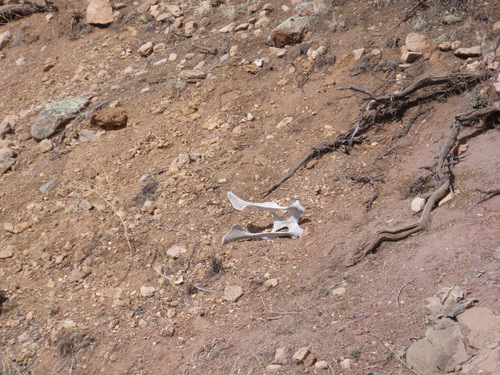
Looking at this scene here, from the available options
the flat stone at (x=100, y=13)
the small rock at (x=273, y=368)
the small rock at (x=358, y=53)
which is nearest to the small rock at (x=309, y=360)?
the small rock at (x=273, y=368)

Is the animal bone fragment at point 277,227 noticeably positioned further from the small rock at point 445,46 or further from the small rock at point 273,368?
the small rock at point 445,46

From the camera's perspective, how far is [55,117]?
17.4ft

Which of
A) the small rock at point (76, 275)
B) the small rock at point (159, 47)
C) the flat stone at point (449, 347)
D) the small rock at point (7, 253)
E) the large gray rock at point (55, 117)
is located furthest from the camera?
the small rock at point (159, 47)

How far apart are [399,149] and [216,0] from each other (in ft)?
10.7

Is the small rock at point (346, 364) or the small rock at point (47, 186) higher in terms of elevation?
the small rock at point (346, 364)

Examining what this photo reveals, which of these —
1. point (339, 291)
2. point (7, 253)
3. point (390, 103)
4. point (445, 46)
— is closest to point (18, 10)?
point (7, 253)

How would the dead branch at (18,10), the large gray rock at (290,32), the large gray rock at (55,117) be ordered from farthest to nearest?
the dead branch at (18,10) → the large gray rock at (55,117) → the large gray rock at (290,32)

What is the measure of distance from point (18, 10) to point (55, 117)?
9.32ft

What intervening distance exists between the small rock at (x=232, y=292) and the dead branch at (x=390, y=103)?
3.01 feet

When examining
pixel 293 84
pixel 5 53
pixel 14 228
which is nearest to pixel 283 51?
pixel 293 84

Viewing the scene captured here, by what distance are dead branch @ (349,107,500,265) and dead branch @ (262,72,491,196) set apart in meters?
0.43

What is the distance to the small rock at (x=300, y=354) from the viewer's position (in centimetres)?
243

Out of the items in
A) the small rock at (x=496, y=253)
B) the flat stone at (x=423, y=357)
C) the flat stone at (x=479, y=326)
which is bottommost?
the small rock at (x=496, y=253)

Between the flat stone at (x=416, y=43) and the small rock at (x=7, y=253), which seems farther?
the flat stone at (x=416, y=43)
